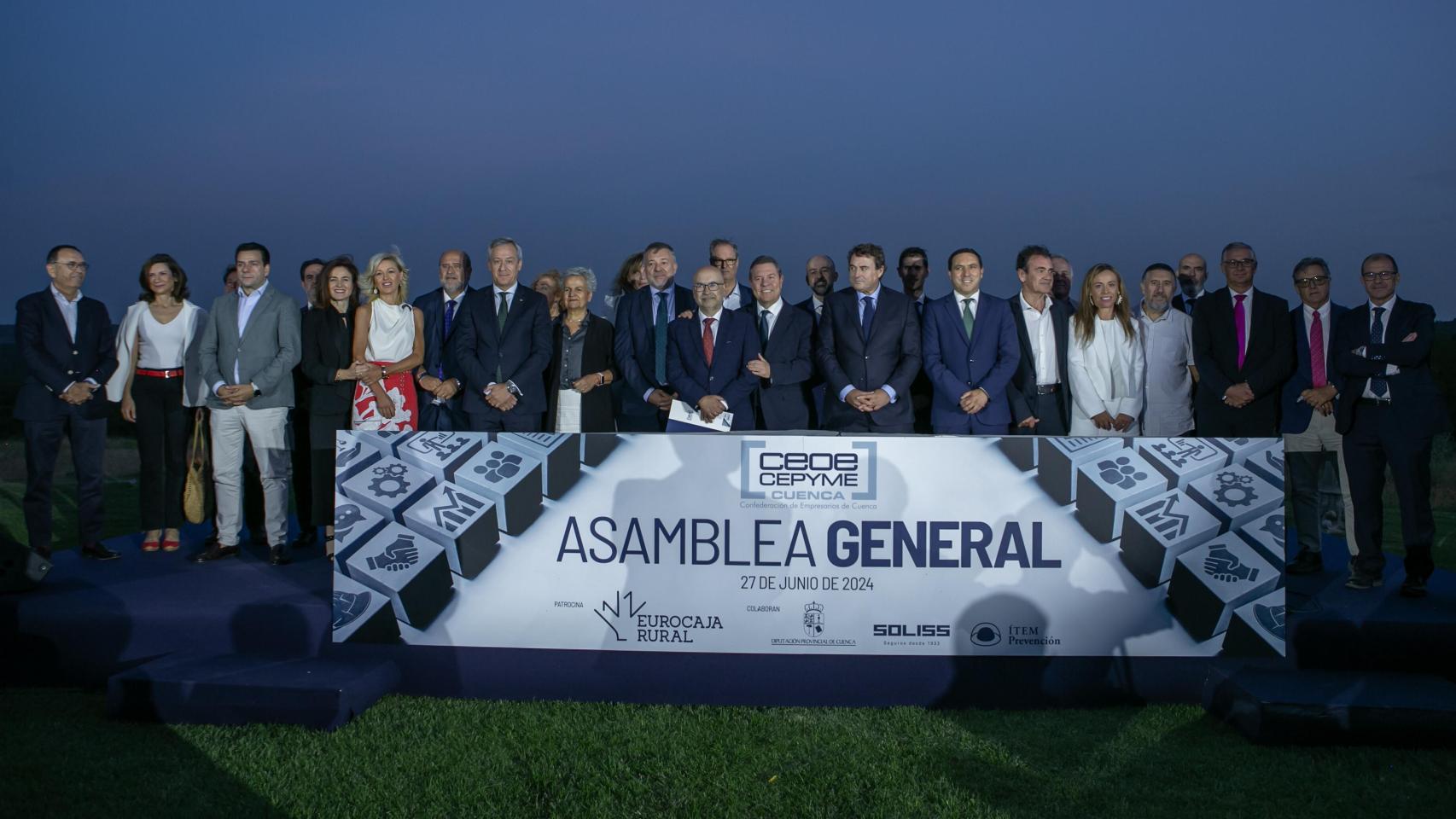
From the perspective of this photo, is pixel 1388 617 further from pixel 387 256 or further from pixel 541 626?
pixel 387 256

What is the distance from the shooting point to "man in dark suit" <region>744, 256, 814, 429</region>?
19.2 feet

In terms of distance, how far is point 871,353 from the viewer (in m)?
5.65

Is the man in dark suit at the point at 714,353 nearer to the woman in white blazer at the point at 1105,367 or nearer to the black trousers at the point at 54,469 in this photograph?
the woman in white blazer at the point at 1105,367

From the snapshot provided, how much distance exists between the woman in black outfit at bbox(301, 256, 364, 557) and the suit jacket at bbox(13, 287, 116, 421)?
1.14 meters

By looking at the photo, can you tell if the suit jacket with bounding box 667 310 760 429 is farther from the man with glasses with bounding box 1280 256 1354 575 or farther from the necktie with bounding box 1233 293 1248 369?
the man with glasses with bounding box 1280 256 1354 575

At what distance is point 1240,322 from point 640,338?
11.6 feet

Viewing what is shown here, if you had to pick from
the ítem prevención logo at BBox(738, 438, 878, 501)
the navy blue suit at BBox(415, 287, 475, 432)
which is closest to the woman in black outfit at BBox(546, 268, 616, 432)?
the navy blue suit at BBox(415, 287, 475, 432)

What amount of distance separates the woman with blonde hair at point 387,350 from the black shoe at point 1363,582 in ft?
16.8

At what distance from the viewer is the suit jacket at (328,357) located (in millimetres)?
5879

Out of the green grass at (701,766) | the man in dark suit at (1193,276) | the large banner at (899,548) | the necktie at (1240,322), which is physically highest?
the man in dark suit at (1193,276)

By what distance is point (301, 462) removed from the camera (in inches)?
248

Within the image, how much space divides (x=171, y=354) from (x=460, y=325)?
1.76 meters

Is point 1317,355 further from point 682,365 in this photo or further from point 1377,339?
point 682,365

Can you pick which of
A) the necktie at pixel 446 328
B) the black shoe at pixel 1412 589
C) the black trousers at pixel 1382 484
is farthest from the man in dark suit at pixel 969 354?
the necktie at pixel 446 328
